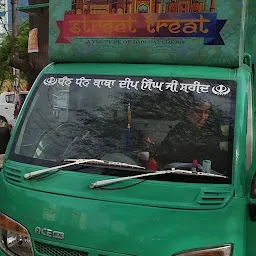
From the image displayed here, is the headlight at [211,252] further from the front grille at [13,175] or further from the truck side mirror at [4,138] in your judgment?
the truck side mirror at [4,138]

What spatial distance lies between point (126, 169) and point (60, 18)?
1341mm

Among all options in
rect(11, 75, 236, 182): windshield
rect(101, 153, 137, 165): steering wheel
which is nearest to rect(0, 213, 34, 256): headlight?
rect(11, 75, 236, 182): windshield

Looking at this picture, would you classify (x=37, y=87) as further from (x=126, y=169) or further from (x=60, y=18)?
(x=126, y=169)

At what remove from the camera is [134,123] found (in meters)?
3.12

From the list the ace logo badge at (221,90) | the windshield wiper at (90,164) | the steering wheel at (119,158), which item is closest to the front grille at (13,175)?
the windshield wiper at (90,164)

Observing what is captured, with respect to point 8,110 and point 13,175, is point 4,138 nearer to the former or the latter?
point 13,175

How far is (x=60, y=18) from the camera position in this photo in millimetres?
3438

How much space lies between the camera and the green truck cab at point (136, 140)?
8.73 ft

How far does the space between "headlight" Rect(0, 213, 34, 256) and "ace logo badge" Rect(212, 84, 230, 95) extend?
1560 mm

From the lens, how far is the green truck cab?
2660 mm

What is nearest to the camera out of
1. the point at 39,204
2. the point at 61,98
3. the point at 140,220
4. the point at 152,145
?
the point at 140,220

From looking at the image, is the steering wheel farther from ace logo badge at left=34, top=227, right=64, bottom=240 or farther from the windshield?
ace logo badge at left=34, top=227, right=64, bottom=240

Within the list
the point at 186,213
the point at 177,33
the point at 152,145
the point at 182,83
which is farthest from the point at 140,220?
the point at 177,33

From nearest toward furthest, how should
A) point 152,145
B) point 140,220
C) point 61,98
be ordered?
point 140,220 → point 152,145 → point 61,98
